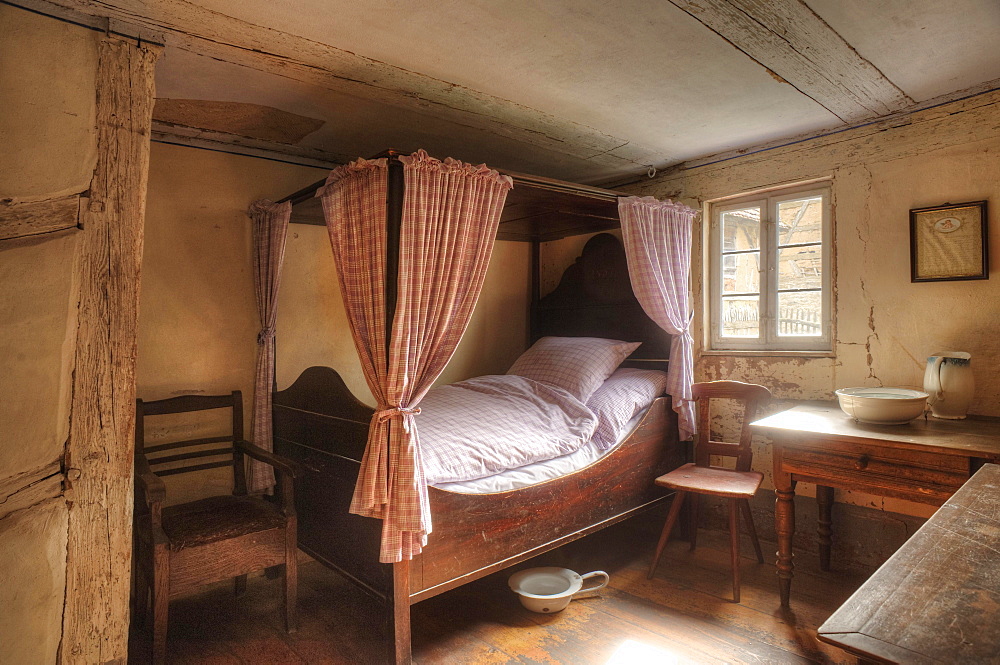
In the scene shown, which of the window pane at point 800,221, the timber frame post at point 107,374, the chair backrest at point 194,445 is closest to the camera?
the timber frame post at point 107,374

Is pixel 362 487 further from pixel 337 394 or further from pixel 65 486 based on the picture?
pixel 65 486

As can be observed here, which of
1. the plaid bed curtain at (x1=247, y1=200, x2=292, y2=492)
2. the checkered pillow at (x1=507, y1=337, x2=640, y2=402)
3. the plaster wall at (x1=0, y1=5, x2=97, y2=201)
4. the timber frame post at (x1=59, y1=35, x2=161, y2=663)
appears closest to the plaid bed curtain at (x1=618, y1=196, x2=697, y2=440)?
the checkered pillow at (x1=507, y1=337, x2=640, y2=402)

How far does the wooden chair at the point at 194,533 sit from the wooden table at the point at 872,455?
2315mm

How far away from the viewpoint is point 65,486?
196 cm

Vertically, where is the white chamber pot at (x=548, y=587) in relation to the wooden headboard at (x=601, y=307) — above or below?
below

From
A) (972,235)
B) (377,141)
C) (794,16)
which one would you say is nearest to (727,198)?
(972,235)

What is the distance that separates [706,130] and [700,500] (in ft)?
7.80

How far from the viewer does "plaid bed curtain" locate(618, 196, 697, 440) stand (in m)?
3.38

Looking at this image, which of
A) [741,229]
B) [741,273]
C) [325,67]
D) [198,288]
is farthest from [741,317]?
[198,288]

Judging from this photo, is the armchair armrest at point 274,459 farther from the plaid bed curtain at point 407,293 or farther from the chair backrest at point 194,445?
the plaid bed curtain at point 407,293

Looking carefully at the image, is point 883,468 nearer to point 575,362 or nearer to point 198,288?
point 575,362

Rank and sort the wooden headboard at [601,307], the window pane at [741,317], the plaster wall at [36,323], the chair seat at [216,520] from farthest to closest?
1. the wooden headboard at [601,307]
2. the window pane at [741,317]
3. the chair seat at [216,520]
4. the plaster wall at [36,323]

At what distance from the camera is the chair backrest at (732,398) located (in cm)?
329

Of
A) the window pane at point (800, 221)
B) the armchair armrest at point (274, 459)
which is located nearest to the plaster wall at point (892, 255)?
the window pane at point (800, 221)
